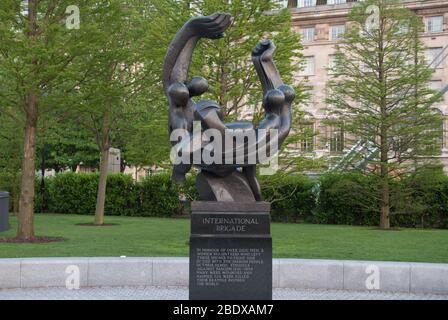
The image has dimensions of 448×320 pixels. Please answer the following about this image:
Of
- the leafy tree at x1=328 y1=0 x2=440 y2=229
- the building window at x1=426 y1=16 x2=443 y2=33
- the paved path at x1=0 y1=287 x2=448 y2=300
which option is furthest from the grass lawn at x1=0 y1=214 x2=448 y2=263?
the building window at x1=426 y1=16 x2=443 y2=33

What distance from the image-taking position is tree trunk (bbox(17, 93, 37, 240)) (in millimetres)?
15562

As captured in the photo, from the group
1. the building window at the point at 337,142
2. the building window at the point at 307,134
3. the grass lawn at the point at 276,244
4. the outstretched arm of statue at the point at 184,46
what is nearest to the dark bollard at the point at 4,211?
the grass lawn at the point at 276,244

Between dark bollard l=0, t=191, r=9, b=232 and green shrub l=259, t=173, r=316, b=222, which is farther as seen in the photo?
green shrub l=259, t=173, r=316, b=222

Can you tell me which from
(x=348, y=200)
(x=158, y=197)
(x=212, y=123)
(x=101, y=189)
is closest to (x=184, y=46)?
(x=212, y=123)

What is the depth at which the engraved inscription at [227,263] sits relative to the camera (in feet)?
25.2

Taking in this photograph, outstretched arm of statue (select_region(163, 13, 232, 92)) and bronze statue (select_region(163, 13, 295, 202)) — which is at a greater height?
outstretched arm of statue (select_region(163, 13, 232, 92))

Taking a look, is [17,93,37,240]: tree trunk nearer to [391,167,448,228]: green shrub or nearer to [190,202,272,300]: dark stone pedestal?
[190,202,272,300]: dark stone pedestal

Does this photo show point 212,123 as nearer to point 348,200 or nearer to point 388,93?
point 388,93

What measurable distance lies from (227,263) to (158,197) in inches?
838

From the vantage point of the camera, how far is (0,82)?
17.5 metres

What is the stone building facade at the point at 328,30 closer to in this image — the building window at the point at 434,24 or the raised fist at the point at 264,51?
the building window at the point at 434,24

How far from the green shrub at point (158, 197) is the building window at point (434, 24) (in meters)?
31.2

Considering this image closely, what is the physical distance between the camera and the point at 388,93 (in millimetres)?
23016

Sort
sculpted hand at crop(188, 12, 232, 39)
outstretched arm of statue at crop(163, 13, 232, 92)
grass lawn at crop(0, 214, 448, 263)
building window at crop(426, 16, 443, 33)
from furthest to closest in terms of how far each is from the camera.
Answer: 1. building window at crop(426, 16, 443, 33)
2. grass lawn at crop(0, 214, 448, 263)
3. outstretched arm of statue at crop(163, 13, 232, 92)
4. sculpted hand at crop(188, 12, 232, 39)
